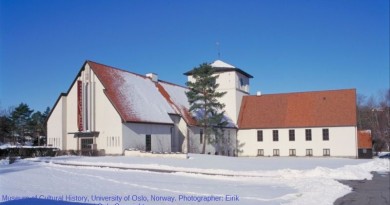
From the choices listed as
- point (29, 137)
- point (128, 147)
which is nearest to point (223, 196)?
point (128, 147)

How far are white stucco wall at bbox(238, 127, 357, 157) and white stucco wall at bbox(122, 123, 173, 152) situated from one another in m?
14.2

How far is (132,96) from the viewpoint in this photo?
37.5 metres

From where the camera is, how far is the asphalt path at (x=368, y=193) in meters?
15.0

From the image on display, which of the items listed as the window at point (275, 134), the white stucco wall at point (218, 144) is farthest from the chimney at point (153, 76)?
the window at point (275, 134)

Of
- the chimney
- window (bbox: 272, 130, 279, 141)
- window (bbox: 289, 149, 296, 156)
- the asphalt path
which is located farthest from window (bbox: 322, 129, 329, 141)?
the asphalt path

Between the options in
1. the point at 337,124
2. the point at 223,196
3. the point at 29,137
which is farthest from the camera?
the point at 29,137

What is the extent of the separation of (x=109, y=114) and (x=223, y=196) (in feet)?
69.0

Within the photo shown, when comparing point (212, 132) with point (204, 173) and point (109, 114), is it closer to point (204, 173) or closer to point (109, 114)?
point (109, 114)

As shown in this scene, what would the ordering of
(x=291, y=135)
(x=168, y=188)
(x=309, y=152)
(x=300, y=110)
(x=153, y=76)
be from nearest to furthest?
(x=168, y=188)
(x=153, y=76)
(x=309, y=152)
(x=291, y=135)
(x=300, y=110)

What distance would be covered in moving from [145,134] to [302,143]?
20579 millimetres

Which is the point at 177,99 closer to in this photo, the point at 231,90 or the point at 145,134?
the point at 231,90

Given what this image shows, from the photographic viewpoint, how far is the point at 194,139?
42.7 meters

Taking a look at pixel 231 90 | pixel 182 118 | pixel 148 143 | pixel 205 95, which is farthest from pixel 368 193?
pixel 231 90

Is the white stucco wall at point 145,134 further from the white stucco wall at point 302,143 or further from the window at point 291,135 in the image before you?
the window at point 291,135
